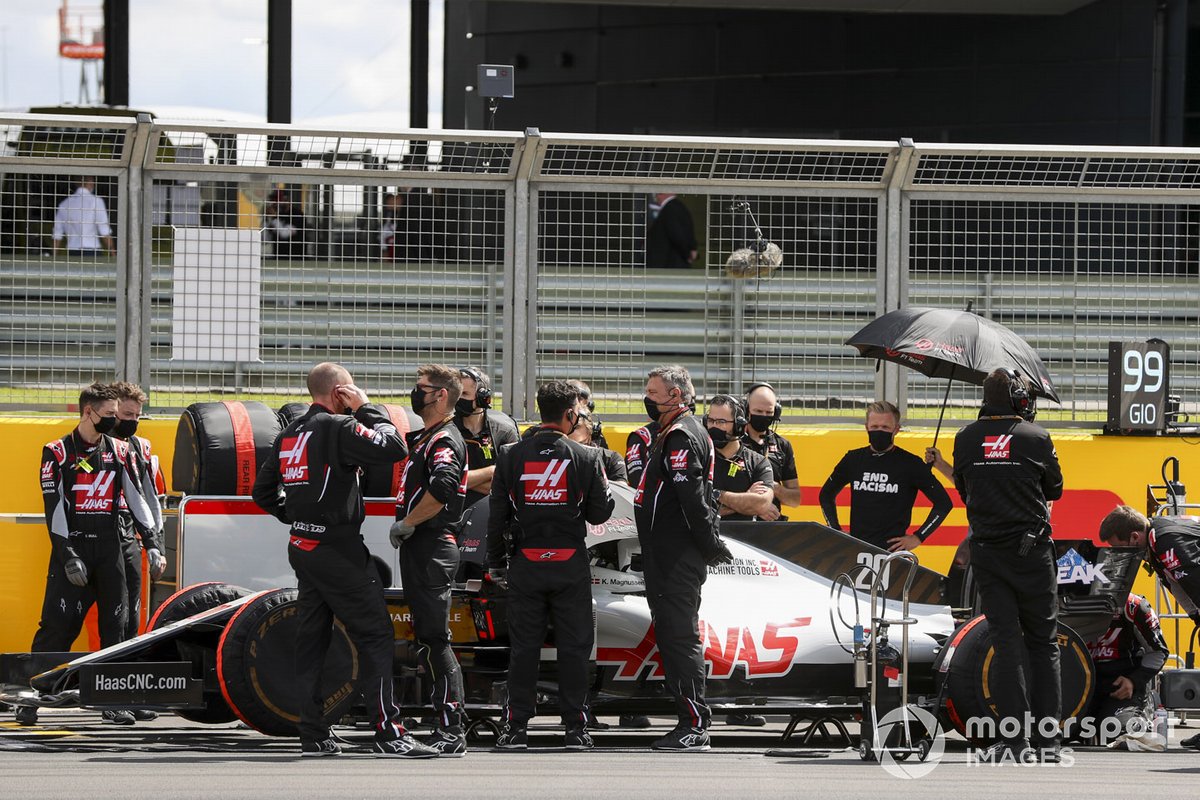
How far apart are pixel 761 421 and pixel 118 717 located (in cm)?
399

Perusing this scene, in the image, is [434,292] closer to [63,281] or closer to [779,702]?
[63,281]

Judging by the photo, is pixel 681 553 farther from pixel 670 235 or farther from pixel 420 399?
pixel 670 235

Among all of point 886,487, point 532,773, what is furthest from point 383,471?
point 886,487

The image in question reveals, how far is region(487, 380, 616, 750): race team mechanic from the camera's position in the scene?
736 cm

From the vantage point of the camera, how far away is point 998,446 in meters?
7.33

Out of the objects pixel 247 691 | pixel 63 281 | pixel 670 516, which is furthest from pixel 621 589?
pixel 63 281

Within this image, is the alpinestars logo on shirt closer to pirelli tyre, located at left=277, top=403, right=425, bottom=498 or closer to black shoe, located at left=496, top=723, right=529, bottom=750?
black shoe, located at left=496, top=723, right=529, bottom=750

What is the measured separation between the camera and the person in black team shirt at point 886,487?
Result: 9.48 meters

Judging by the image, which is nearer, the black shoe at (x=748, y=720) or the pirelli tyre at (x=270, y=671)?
the pirelli tyre at (x=270, y=671)

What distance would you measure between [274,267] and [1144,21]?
1392 centimetres

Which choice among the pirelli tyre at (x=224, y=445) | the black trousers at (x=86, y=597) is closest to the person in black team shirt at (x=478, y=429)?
the pirelli tyre at (x=224, y=445)

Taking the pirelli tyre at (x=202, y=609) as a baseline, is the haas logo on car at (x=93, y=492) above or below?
above

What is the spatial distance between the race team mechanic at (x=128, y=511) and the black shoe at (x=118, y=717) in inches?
21.2

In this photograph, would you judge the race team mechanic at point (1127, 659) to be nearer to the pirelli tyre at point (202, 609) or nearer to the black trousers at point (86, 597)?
the pirelli tyre at point (202, 609)
